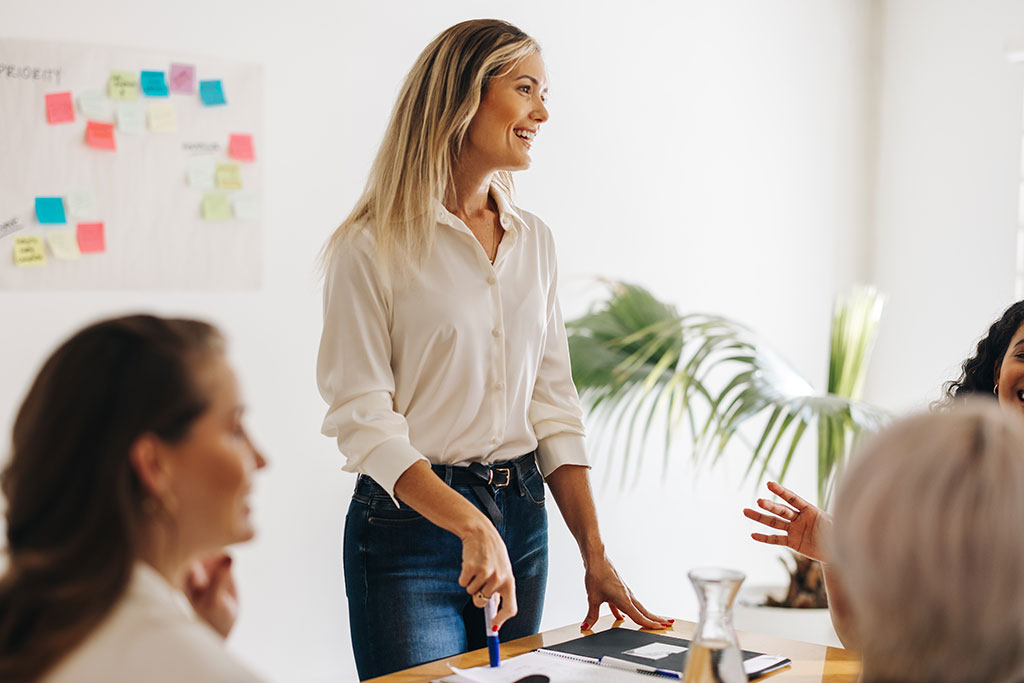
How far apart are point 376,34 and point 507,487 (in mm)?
1680

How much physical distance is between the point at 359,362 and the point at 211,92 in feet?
4.41

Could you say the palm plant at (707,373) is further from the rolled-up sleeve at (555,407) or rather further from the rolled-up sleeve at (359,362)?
the rolled-up sleeve at (359,362)

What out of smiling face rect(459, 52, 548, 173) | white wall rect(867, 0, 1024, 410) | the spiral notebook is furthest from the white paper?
white wall rect(867, 0, 1024, 410)

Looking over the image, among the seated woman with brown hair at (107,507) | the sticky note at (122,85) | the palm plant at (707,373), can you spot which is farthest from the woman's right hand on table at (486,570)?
the sticky note at (122,85)

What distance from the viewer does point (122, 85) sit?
2.51 m

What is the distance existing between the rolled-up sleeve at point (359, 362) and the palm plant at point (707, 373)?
1213mm

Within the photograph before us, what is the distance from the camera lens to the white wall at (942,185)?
3896 millimetres

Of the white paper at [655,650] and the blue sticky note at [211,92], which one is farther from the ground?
the blue sticky note at [211,92]

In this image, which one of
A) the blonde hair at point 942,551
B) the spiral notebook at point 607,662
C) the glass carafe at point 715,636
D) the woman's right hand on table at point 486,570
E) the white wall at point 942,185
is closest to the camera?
the blonde hair at point 942,551

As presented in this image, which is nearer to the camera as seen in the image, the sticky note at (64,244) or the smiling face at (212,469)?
the smiling face at (212,469)

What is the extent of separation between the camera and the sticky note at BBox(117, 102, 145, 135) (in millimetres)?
2521

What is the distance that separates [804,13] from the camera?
4062 mm

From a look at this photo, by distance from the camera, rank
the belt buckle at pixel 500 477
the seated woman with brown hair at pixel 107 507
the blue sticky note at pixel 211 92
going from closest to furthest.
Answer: the seated woman with brown hair at pixel 107 507
the belt buckle at pixel 500 477
the blue sticky note at pixel 211 92

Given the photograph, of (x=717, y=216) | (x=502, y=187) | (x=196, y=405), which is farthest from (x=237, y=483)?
(x=717, y=216)
